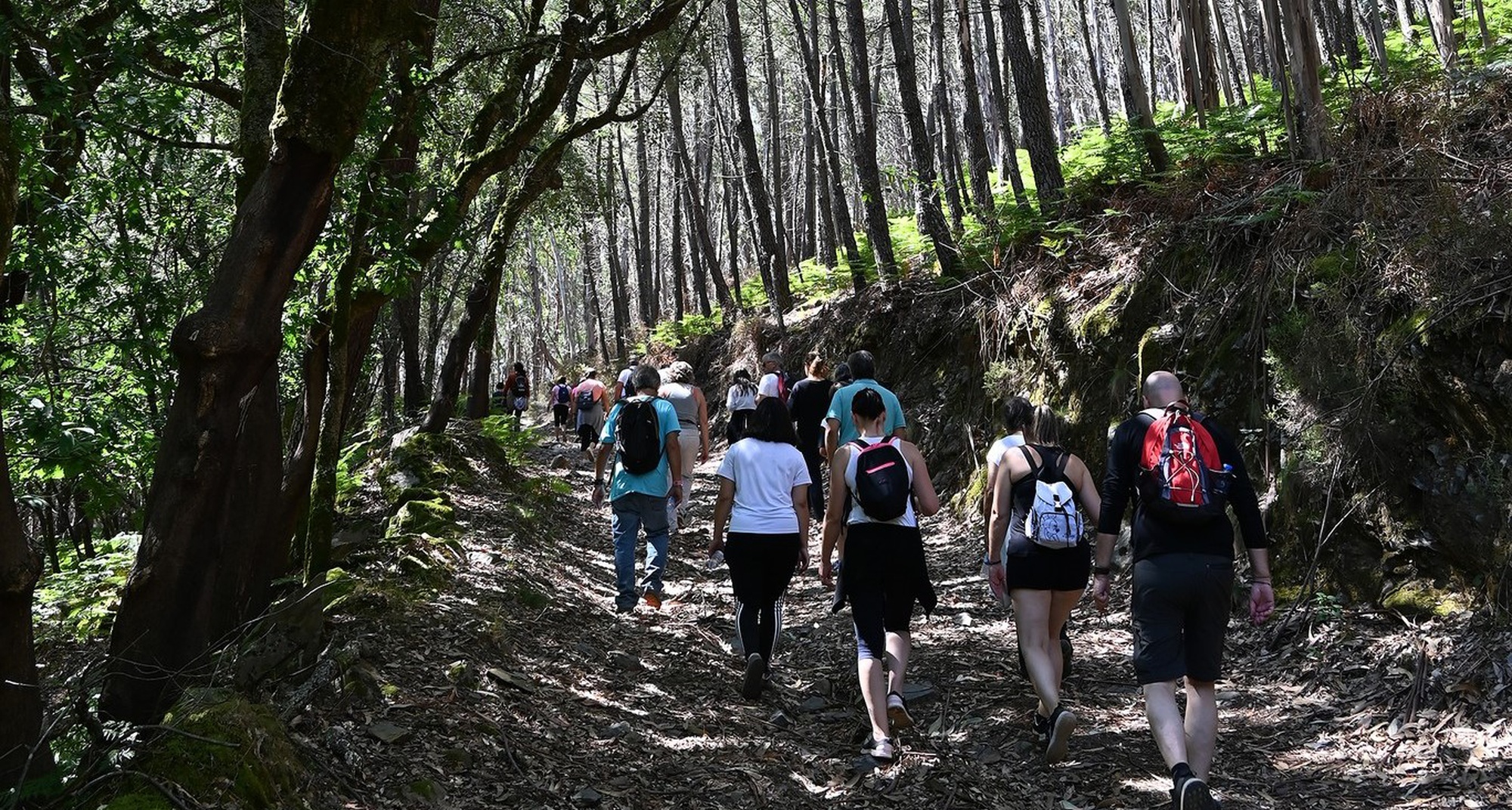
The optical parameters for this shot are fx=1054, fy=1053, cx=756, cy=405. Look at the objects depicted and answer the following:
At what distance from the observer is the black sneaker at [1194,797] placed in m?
4.24

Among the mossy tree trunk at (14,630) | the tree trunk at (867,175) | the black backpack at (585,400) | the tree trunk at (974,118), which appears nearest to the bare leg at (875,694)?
the mossy tree trunk at (14,630)

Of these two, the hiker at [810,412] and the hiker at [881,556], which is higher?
the hiker at [810,412]

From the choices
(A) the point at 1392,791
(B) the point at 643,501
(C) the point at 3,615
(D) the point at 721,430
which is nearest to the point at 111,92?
(C) the point at 3,615

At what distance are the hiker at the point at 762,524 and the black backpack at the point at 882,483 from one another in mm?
702

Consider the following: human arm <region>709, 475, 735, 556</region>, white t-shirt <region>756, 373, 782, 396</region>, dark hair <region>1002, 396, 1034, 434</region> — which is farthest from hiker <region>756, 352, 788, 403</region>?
dark hair <region>1002, 396, 1034, 434</region>

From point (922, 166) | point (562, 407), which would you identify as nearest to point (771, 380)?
point (922, 166)

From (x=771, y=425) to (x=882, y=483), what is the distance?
1.18 m

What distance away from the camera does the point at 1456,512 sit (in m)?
6.09

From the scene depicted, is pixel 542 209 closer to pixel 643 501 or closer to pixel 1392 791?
pixel 643 501

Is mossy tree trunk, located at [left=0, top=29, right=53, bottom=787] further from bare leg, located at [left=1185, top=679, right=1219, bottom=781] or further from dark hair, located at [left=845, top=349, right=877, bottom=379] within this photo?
dark hair, located at [left=845, top=349, right=877, bottom=379]

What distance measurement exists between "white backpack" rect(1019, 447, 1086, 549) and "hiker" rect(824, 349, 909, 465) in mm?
2371

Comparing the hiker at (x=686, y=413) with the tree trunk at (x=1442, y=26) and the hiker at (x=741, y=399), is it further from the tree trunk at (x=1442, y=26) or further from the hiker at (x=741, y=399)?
the tree trunk at (x=1442, y=26)

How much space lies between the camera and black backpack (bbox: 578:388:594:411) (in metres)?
17.7

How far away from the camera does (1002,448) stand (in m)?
6.07
